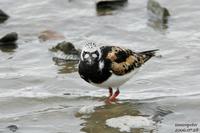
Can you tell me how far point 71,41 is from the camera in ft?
28.5

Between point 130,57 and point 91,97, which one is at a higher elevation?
point 130,57

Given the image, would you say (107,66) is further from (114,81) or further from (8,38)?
(8,38)

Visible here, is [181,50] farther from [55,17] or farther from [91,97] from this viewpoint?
[55,17]

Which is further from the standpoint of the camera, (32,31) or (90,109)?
(32,31)

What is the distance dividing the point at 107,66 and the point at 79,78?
1059 mm

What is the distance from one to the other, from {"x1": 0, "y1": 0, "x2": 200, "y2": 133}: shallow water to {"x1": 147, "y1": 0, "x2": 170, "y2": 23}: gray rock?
12 centimetres

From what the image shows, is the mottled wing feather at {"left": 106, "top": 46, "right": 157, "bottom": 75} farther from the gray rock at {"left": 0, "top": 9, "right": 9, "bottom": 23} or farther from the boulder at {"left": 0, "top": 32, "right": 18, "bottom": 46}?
the gray rock at {"left": 0, "top": 9, "right": 9, "bottom": 23}

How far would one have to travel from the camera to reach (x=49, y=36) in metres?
8.81

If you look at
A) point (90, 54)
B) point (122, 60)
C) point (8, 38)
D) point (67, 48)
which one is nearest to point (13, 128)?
point (90, 54)

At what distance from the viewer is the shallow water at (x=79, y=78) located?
5.90 meters

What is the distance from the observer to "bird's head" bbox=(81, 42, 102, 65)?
19.9ft

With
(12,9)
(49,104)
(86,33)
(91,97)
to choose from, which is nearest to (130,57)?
(91,97)

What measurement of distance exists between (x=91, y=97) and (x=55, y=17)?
3.33m

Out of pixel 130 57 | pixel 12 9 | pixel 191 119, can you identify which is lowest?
pixel 191 119
